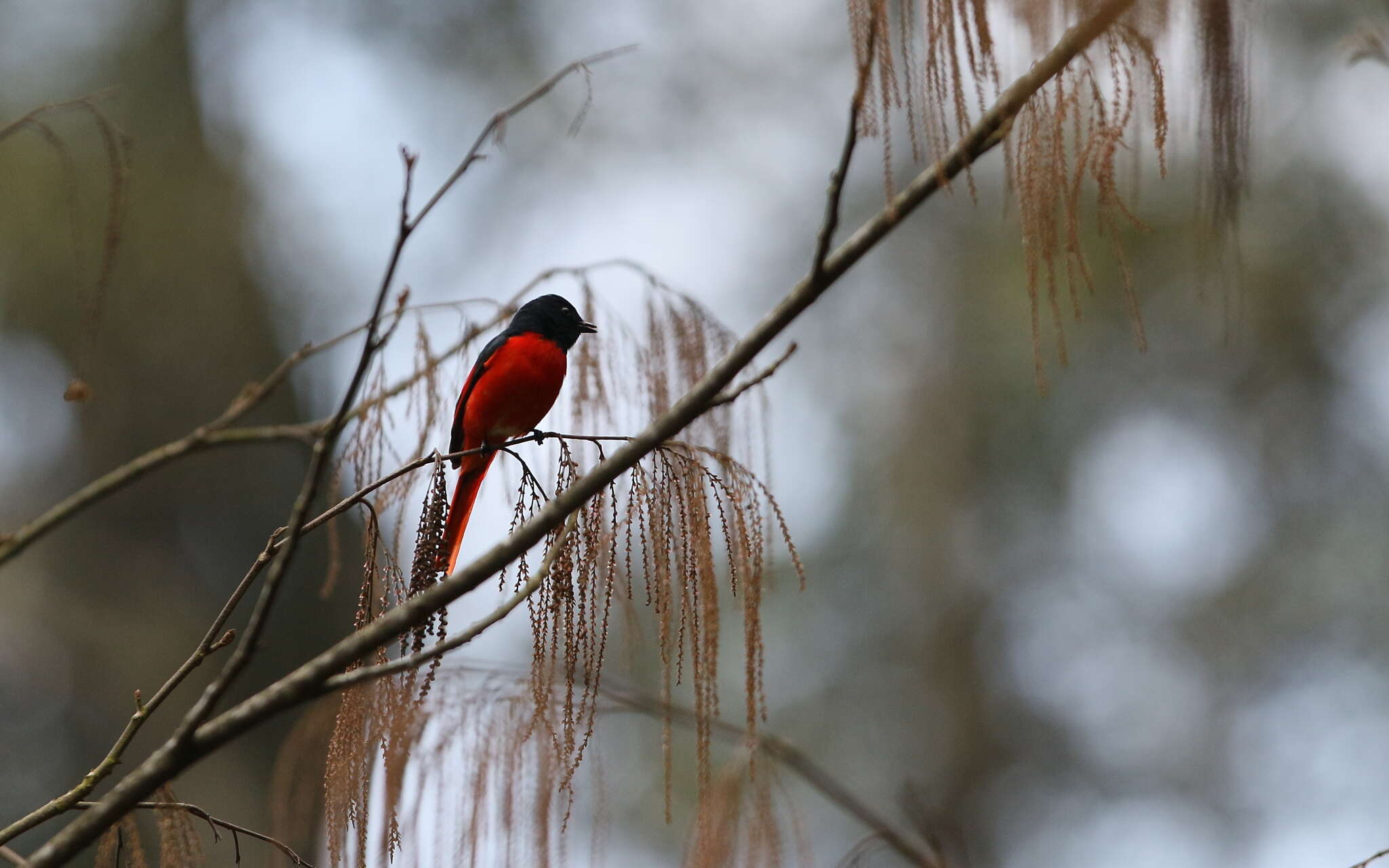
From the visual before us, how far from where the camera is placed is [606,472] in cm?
132

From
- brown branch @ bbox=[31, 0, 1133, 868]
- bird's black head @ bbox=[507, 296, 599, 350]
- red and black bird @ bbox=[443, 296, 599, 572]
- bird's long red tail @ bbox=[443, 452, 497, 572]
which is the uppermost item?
bird's black head @ bbox=[507, 296, 599, 350]

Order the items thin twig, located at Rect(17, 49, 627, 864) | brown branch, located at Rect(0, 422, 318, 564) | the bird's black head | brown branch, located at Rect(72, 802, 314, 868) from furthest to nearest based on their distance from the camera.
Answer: the bird's black head → brown branch, located at Rect(0, 422, 318, 564) → brown branch, located at Rect(72, 802, 314, 868) → thin twig, located at Rect(17, 49, 627, 864)

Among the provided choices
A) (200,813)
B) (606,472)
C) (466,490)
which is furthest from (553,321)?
(606,472)

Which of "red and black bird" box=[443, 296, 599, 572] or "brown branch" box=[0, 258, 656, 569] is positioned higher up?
"red and black bird" box=[443, 296, 599, 572]

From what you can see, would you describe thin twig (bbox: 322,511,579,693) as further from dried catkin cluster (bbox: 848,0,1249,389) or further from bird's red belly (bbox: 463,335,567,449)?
bird's red belly (bbox: 463,335,567,449)

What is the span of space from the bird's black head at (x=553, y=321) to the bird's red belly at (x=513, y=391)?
24cm

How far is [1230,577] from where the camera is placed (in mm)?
8562

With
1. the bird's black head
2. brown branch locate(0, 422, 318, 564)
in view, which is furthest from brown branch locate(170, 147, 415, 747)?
the bird's black head

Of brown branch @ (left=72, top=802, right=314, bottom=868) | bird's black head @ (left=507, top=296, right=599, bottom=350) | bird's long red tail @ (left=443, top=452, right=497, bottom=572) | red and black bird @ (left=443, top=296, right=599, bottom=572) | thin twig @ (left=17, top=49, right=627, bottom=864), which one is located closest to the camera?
thin twig @ (left=17, top=49, right=627, bottom=864)

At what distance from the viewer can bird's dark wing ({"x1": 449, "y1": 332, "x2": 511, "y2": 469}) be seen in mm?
3779

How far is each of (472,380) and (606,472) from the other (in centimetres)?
258

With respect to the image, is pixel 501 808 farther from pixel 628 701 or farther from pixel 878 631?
pixel 878 631

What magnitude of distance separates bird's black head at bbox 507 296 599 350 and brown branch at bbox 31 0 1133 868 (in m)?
2.66

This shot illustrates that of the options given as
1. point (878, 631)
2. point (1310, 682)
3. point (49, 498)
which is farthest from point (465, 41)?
point (1310, 682)
